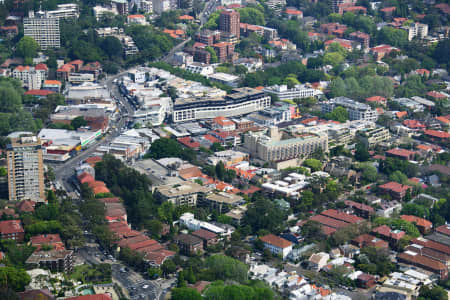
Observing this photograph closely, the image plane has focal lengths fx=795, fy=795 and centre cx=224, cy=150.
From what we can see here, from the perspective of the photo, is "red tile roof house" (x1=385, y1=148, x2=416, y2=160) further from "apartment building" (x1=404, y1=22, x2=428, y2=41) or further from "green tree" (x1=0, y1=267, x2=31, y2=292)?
"apartment building" (x1=404, y1=22, x2=428, y2=41)

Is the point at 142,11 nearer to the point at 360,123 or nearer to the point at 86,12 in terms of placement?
the point at 86,12

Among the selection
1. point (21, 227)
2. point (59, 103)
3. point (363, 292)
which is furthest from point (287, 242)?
point (59, 103)

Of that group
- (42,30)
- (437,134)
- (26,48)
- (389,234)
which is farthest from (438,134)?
(42,30)

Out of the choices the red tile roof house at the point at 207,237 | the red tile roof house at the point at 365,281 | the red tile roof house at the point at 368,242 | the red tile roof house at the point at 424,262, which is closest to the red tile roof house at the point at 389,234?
the red tile roof house at the point at 368,242

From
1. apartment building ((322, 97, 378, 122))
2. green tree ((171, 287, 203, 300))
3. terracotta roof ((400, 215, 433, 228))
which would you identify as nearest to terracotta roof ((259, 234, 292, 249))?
green tree ((171, 287, 203, 300))

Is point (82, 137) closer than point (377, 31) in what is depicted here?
Yes

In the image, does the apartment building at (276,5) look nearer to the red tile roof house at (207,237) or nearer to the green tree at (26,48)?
the green tree at (26,48)

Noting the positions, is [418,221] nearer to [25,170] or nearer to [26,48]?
[25,170]
